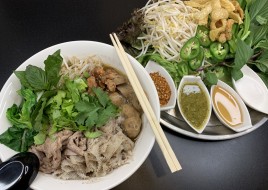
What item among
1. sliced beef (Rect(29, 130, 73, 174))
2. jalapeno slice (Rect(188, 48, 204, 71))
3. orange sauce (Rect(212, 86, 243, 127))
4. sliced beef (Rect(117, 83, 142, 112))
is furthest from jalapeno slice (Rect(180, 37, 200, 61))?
sliced beef (Rect(29, 130, 73, 174))

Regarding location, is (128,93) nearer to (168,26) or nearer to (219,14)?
(168,26)

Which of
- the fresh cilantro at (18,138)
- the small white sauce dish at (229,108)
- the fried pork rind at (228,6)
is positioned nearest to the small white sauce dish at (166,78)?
the small white sauce dish at (229,108)

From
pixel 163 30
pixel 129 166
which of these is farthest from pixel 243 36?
pixel 129 166

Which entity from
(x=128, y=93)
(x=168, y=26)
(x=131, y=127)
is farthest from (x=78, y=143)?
(x=168, y=26)

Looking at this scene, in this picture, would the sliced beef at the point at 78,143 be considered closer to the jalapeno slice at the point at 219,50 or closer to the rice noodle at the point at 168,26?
the rice noodle at the point at 168,26

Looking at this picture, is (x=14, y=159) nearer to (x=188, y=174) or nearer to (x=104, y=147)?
(x=104, y=147)

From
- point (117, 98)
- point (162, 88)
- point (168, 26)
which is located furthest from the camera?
point (168, 26)
